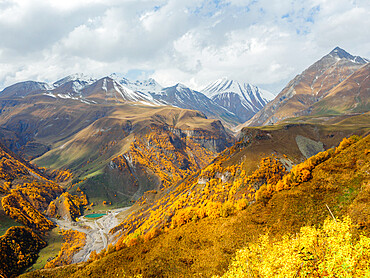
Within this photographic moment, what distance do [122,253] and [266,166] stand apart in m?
83.2

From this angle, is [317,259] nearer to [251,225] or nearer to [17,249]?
[251,225]

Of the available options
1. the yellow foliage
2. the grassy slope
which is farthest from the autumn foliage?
the yellow foliage

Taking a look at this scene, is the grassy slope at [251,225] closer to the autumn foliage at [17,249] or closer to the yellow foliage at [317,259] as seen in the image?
the yellow foliage at [317,259]

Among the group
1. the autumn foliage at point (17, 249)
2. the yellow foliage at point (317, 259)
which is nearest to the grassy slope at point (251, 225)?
the yellow foliage at point (317, 259)

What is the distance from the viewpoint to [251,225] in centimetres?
5638

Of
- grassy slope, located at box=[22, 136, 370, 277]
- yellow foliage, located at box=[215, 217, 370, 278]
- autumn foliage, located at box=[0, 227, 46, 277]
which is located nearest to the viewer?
yellow foliage, located at box=[215, 217, 370, 278]

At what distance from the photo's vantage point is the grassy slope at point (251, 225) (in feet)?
155

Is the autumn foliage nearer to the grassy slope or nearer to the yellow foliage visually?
the grassy slope

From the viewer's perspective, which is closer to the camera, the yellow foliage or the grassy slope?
the yellow foliage

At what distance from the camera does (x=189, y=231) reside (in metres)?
68.1

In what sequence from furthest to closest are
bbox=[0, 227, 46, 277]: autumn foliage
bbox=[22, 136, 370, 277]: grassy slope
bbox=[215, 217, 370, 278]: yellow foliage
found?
1. bbox=[0, 227, 46, 277]: autumn foliage
2. bbox=[22, 136, 370, 277]: grassy slope
3. bbox=[215, 217, 370, 278]: yellow foliage

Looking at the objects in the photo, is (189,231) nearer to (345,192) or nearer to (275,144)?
(345,192)

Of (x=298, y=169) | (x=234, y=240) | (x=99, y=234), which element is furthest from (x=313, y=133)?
(x=99, y=234)

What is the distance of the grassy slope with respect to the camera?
4738 centimetres
